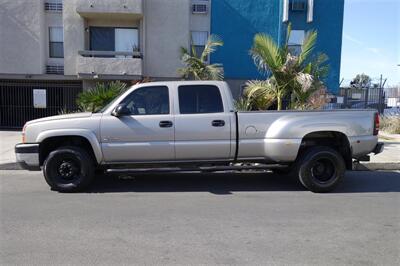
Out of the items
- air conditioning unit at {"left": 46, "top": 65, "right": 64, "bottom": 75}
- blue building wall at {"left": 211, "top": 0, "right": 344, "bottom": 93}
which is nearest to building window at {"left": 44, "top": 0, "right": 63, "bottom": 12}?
air conditioning unit at {"left": 46, "top": 65, "right": 64, "bottom": 75}

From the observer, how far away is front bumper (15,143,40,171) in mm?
6488

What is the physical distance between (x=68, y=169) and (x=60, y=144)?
54 centimetres

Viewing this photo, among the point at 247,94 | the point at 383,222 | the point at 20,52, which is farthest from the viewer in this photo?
the point at 20,52

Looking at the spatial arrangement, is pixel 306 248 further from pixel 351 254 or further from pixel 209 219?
pixel 209 219

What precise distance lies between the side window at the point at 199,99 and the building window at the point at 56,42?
12897 mm

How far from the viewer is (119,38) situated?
58.4 feet

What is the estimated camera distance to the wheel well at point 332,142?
22.7 ft

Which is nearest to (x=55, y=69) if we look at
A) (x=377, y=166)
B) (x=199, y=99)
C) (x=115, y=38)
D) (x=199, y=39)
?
(x=115, y=38)

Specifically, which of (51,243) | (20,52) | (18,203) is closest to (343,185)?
(51,243)

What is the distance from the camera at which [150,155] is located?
664cm

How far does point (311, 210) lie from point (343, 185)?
2.11 meters

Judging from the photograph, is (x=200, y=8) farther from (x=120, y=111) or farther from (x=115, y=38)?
(x=120, y=111)

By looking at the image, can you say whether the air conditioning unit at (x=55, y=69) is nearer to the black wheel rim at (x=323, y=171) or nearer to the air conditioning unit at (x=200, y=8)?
the air conditioning unit at (x=200, y=8)

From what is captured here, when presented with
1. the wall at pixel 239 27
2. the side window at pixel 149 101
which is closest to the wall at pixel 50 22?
the wall at pixel 239 27
